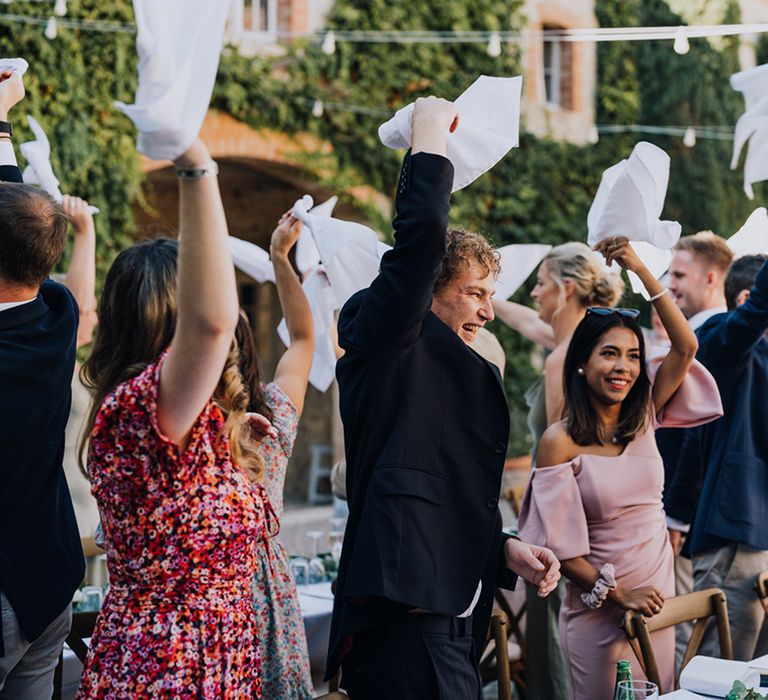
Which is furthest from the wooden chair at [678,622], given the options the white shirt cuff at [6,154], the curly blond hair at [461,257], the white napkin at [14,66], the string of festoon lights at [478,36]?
the string of festoon lights at [478,36]

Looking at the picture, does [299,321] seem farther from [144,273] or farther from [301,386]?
[144,273]

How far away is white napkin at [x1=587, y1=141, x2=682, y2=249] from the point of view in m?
3.38

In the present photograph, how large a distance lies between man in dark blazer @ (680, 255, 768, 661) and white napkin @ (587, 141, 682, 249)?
Answer: 2.18 ft

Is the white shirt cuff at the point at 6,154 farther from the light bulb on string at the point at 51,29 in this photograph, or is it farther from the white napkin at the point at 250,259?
the light bulb on string at the point at 51,29

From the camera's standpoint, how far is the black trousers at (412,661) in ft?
7.31

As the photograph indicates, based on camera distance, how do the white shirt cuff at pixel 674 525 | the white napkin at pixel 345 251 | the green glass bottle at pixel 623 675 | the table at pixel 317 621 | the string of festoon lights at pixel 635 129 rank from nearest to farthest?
the green glass bottle at pixel 623 675 → the white napkin at pixel 345 251 → the table at pixel 317 621 → the white shirt cuff at pixel 674 525 → the string of festoon lights at pixel 635 129

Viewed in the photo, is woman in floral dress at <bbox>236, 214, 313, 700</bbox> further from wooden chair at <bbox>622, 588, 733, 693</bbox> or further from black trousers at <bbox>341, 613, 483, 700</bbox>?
wooden chair at <bbox>622, 588, 733, 693</bbox>

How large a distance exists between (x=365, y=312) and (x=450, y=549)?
1.78 ft

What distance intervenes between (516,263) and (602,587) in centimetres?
168

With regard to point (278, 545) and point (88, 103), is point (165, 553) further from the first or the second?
point (88, 103)

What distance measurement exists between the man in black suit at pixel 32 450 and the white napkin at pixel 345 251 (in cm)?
93

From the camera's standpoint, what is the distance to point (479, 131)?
2.71 metres

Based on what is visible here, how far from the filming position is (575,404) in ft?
11.4

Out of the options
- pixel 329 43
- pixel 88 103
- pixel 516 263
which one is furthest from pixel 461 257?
pixel 329 43
